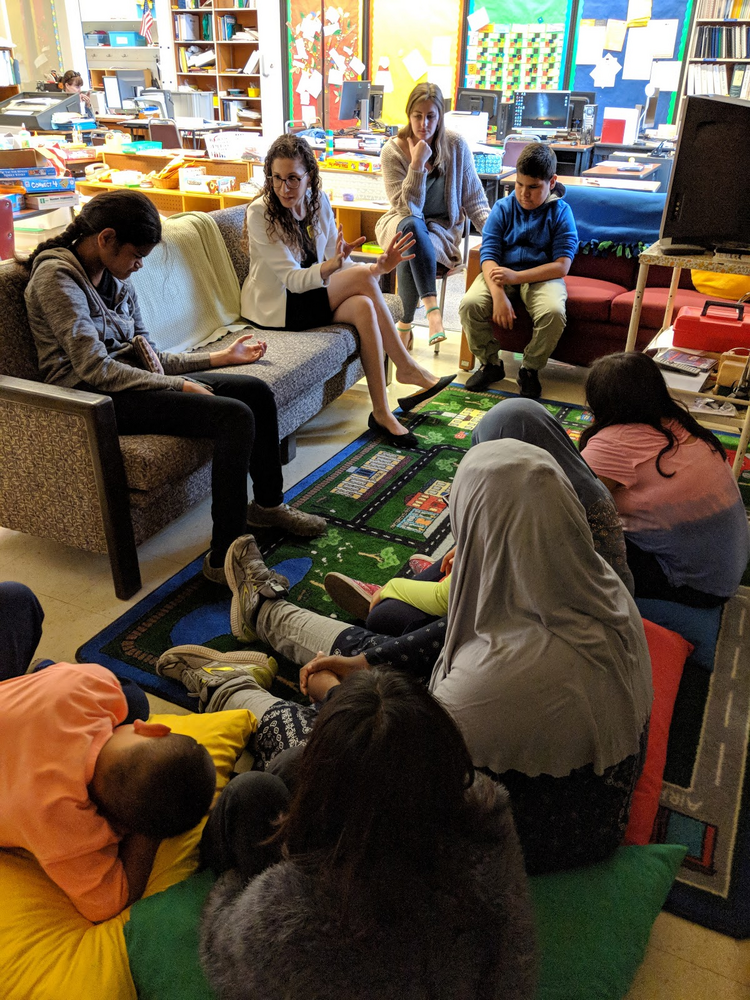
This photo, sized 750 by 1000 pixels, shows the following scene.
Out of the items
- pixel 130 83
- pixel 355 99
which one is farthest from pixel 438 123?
pixel 130 83

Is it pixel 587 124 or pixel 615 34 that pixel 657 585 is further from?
pixel 615 34

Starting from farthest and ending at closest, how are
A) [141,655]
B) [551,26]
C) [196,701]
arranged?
[551,26] < [141,655] < [196,701]

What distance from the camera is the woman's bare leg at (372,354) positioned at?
3156 mm

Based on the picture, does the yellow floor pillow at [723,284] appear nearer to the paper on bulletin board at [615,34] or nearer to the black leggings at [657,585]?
the black leggings at [657,585]

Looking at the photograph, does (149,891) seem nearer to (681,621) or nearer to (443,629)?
(443,629)

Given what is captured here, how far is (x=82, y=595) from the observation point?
7.32 feet

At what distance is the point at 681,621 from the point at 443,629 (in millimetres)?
777

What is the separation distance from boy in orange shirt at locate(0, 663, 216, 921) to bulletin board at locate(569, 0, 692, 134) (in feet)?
A: 24.4

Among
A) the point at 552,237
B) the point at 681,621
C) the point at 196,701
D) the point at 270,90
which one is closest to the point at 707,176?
the point at 552,237

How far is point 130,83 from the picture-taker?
7195mm

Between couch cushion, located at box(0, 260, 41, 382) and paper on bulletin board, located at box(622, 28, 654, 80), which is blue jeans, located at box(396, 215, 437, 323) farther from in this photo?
paper on bulletin board, located at box(622, 28, 654, 80)

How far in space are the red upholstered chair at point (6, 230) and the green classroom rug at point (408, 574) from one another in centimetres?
146

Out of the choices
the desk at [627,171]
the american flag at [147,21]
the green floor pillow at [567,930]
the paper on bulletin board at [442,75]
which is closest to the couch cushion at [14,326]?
the green floor pillow at [567,930]

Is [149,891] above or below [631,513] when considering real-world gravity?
below
